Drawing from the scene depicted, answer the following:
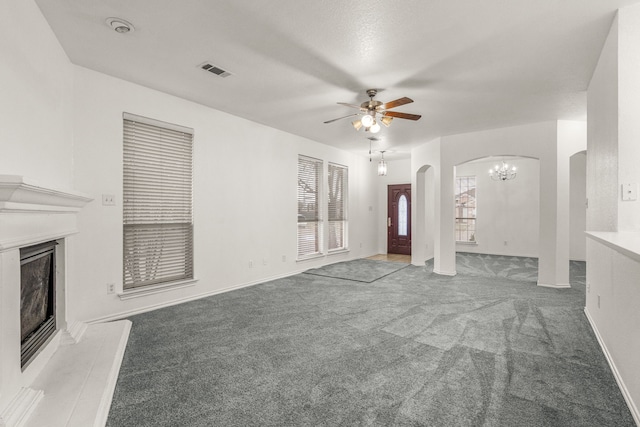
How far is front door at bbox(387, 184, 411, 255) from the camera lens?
28.6 ft

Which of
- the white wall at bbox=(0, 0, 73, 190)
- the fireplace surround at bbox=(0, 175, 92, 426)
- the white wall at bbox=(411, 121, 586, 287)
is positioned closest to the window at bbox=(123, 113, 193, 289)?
the white wall at bbox=(0, 0, 73, 190)

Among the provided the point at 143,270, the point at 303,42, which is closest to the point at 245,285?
the point at 143,270

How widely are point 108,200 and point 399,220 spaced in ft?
23.4

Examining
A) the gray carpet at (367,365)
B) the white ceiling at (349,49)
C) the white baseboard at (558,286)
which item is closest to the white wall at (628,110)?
the white ceiling at (349,49)

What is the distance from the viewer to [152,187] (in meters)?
3.91

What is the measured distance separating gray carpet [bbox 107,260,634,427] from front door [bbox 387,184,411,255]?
457cm

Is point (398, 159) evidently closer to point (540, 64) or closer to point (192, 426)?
point (540, 64)

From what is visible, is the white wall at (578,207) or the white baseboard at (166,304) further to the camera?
the white wall at (578,207)

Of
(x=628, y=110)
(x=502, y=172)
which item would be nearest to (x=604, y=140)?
(x=628, y=110)

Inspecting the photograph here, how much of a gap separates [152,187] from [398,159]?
21.5ft

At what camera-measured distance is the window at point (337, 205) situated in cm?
724

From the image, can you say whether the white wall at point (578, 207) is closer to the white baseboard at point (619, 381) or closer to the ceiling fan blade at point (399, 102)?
the white baseboard at point (619, 381)

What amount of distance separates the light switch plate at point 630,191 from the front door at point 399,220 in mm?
6328

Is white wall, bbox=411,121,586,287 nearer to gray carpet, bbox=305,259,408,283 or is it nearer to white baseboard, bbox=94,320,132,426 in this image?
gray carpet, bbox=305,259,408,283
